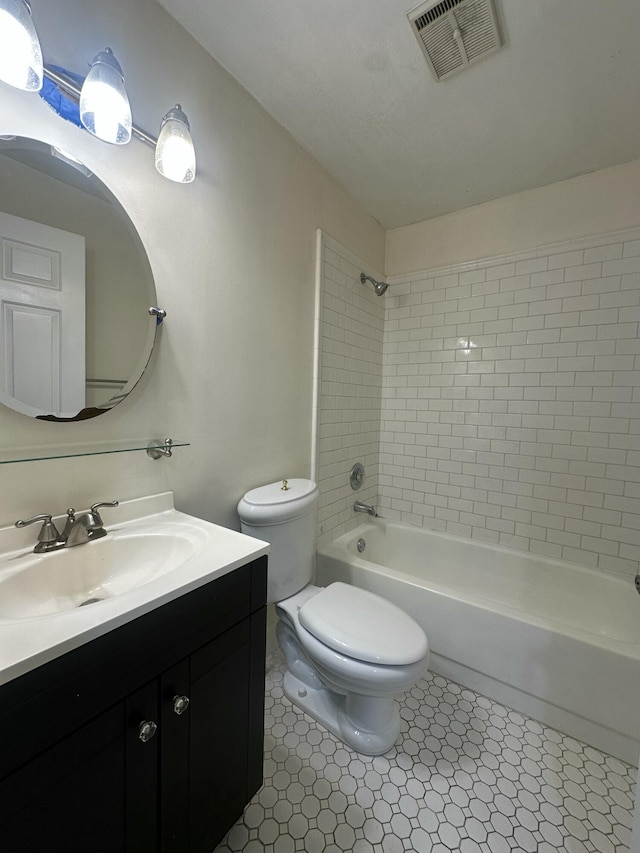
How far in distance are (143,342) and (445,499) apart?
6.20 ft

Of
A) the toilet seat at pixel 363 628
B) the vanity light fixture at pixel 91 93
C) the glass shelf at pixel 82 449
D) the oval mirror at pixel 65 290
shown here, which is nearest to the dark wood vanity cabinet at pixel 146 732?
the toilet seat at pixel 363 628

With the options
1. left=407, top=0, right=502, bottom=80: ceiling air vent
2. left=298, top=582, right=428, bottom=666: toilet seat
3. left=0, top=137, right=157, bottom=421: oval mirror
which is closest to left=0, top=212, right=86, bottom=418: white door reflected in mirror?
left=0, top=137, right=157, bottom=421: oval mirror

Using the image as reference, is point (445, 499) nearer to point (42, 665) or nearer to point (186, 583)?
point (186, 583)

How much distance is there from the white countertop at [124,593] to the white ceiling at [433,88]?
1525 mm

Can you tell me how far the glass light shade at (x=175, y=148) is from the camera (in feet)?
3.25

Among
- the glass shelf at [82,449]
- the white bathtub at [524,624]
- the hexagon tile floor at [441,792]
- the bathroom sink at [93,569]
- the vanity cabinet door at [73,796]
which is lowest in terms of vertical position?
the hexagon tile floor at [441,792]

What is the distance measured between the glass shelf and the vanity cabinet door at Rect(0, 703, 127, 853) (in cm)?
54

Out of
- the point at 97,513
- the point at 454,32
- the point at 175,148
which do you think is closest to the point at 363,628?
the point at 97,513

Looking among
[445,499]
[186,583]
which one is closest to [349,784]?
[186,583]

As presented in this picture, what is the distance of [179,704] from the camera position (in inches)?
28.0

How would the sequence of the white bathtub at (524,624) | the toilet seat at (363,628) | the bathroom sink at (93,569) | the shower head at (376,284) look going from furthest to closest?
1. the shower head at (376,284)
2. the white bathtub at (524,624)
3. the toilet seat at (363,628)
4. the bathroom sink at (93,569)

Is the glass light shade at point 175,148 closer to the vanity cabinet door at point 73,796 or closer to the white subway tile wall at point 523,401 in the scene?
the white subway tile wall at point 523,401

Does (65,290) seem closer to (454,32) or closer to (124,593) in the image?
(124,593)

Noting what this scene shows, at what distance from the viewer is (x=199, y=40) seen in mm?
1144
